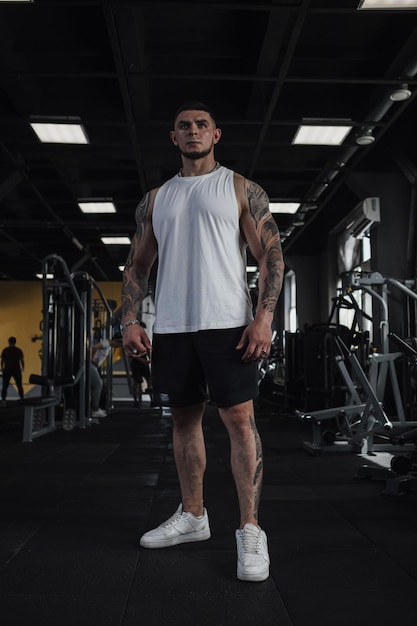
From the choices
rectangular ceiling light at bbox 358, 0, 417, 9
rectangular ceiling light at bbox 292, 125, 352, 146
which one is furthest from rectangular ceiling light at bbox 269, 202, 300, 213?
rectangular ceiling light at bbox 358, 0, 417, 9

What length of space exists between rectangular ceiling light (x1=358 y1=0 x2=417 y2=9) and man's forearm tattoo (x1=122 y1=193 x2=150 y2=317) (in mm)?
2711

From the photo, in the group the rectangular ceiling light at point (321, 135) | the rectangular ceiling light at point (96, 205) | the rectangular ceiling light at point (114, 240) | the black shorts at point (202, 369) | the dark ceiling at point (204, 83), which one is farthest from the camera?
the rectangular ceiling light at point (114, 240)

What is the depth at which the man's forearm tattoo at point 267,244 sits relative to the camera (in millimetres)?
1686

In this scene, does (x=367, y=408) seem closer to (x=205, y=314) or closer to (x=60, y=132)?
(x=205, y=314)

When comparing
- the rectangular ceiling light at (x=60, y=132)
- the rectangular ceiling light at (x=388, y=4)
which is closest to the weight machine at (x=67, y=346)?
the rectangular ceiling light at (x=60, y=132)

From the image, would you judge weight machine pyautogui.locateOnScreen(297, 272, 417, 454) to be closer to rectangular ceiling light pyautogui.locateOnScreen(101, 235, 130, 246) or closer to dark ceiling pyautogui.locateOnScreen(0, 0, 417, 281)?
dark ceiling pyautogui.locateOnScreen(0, 0, 417, 281)

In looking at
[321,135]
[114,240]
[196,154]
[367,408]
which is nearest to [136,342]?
[196,154]

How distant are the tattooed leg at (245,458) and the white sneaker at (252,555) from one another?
0.12ft

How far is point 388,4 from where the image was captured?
3809 mm

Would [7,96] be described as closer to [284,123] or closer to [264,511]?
[284,123]

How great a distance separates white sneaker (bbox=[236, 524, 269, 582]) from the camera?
4.89ft

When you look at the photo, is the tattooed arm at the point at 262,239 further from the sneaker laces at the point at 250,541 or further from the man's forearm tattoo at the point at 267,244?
the sneaker laces at the point at 250,541

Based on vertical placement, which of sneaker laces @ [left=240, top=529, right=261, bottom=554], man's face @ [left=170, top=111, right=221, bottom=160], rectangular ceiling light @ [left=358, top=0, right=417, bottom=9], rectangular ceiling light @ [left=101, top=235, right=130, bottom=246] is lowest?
sneaker laces @ [left=240, top=529, right=261, bottom=554]

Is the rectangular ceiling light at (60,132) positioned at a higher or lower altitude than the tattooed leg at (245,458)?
higher
